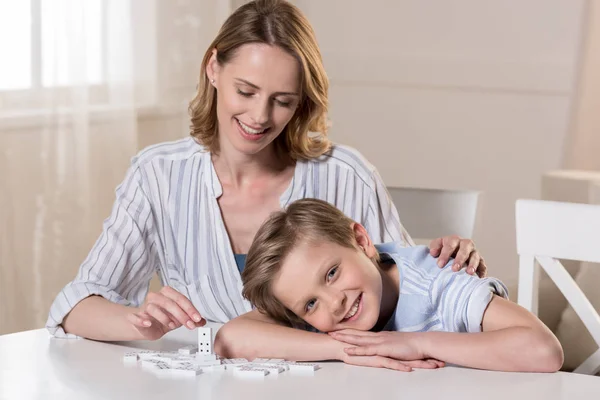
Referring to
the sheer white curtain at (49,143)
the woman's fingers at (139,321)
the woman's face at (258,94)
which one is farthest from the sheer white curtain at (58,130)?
the woman's fingers at (139,321)

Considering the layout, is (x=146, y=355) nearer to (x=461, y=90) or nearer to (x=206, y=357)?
(x=206, y=357)

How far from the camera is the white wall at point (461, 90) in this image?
178 inches

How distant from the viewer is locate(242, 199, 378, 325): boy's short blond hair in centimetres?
153

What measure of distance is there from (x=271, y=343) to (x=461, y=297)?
1.02ft

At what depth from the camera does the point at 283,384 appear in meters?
1.32

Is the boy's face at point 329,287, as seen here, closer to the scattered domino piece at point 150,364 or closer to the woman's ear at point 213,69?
the scattered domino piece at point 150,364

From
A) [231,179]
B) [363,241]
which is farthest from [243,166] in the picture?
[363,241]

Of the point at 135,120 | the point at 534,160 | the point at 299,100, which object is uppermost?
the point at 299,100

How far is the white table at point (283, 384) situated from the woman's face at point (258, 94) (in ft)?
1.86

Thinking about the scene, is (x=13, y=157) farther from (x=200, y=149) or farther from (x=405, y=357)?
(x=405, y=357)

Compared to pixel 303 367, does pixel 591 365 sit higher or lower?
lower

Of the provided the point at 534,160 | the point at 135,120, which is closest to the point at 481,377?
the point at 135,120

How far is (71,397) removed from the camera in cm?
126

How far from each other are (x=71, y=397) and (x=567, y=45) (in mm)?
3745
